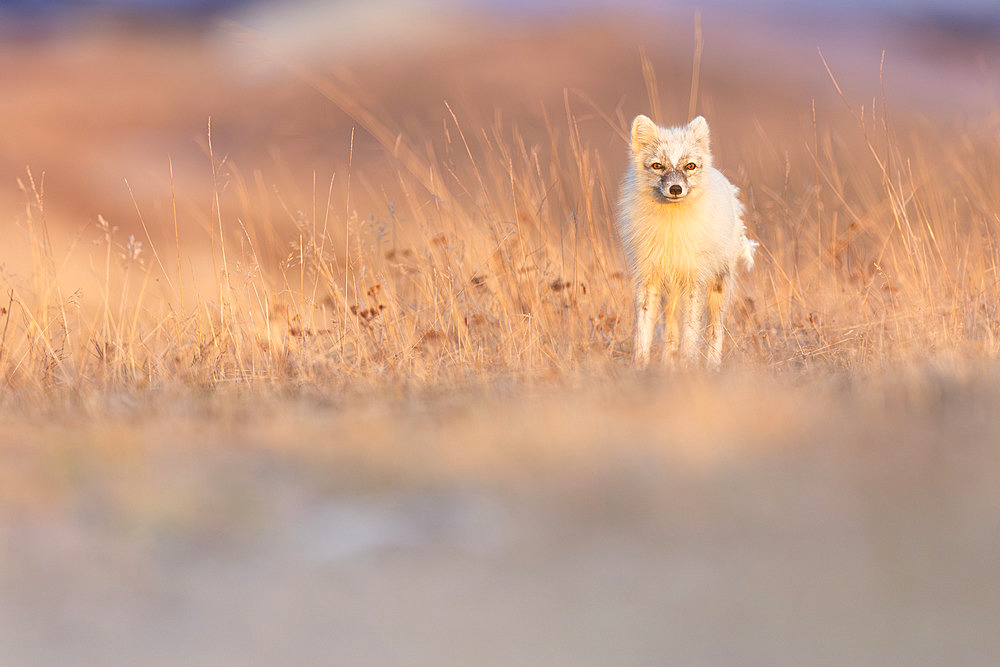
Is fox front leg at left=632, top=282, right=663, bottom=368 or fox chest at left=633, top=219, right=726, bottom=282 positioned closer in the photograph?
fox front leg at left=632, top=282, right=663, bottom=368

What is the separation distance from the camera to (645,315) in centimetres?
437

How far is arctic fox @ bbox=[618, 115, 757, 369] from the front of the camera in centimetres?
434

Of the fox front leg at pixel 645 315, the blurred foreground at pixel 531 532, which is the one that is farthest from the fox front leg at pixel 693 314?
the blurred foreground at pixel 531 532

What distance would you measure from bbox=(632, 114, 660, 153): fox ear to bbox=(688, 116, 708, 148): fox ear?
0.16 metres

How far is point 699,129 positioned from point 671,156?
23 centimetres

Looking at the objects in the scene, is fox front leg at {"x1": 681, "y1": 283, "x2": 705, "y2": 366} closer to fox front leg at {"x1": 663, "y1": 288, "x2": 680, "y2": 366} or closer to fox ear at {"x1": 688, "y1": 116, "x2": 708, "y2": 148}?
fox front leg at {"x1": 663, "y1": 288, "x2": 680, "y2": 366}

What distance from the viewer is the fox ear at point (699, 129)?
4.37 metres

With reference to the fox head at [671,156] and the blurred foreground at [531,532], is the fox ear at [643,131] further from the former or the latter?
the blurred foreground at [531,532]

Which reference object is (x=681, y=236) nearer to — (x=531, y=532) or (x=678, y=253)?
(x=678, y=253)

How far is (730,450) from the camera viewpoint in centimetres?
230

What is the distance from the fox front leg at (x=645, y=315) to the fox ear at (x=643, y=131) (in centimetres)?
68

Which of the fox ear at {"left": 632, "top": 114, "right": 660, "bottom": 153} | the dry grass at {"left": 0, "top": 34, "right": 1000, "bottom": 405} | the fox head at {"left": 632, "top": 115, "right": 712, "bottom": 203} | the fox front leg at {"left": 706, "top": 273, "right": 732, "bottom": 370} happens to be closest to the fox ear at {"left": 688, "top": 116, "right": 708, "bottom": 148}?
the fox head at {"left": 632, "top": 115, "right": 712, "bottom": 203}

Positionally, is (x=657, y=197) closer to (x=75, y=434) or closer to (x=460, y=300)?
(x=460, y=300)

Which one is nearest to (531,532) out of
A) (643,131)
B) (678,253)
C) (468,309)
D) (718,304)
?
(468,309)
